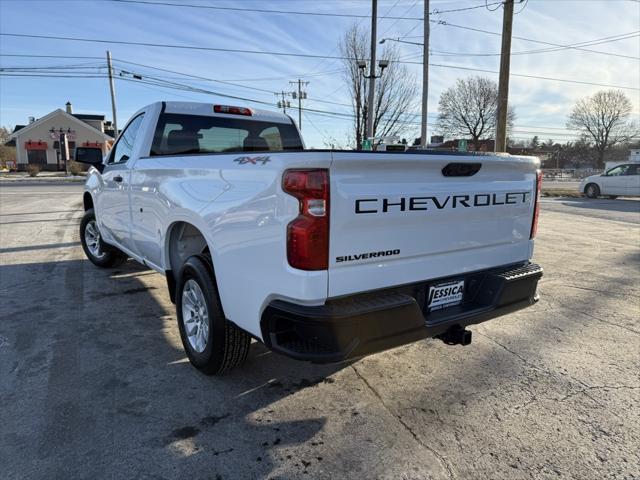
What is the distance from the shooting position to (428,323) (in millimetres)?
2705

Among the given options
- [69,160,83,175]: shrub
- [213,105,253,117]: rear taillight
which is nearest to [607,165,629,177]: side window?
[213,105,253,117]: rear taillight

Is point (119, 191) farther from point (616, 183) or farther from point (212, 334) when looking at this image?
point (616, 183)

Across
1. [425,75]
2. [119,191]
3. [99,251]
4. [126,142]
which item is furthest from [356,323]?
[425,75]

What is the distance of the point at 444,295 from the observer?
2.89 meters

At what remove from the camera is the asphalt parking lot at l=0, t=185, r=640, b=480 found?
239 centimetres

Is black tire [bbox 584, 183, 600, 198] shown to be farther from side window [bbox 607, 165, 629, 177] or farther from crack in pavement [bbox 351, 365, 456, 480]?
crack in pavement [bbox 351, 365, 456, 480]

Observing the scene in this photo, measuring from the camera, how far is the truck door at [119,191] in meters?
4.75

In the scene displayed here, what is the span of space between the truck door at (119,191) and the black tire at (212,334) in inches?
70.2

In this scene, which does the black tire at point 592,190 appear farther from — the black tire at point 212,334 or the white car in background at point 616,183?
the black tire at point 212,334

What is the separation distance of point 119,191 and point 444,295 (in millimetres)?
3707

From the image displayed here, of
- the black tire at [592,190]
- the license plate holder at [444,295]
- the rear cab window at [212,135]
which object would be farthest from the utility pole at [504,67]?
the license plate holder at [444,295]

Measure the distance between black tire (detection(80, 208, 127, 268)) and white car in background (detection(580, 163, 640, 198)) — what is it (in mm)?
20916

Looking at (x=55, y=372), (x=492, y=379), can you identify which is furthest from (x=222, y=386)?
(x=492, y=379)

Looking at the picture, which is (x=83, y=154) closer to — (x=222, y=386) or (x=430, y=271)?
(x=222, y=386)
